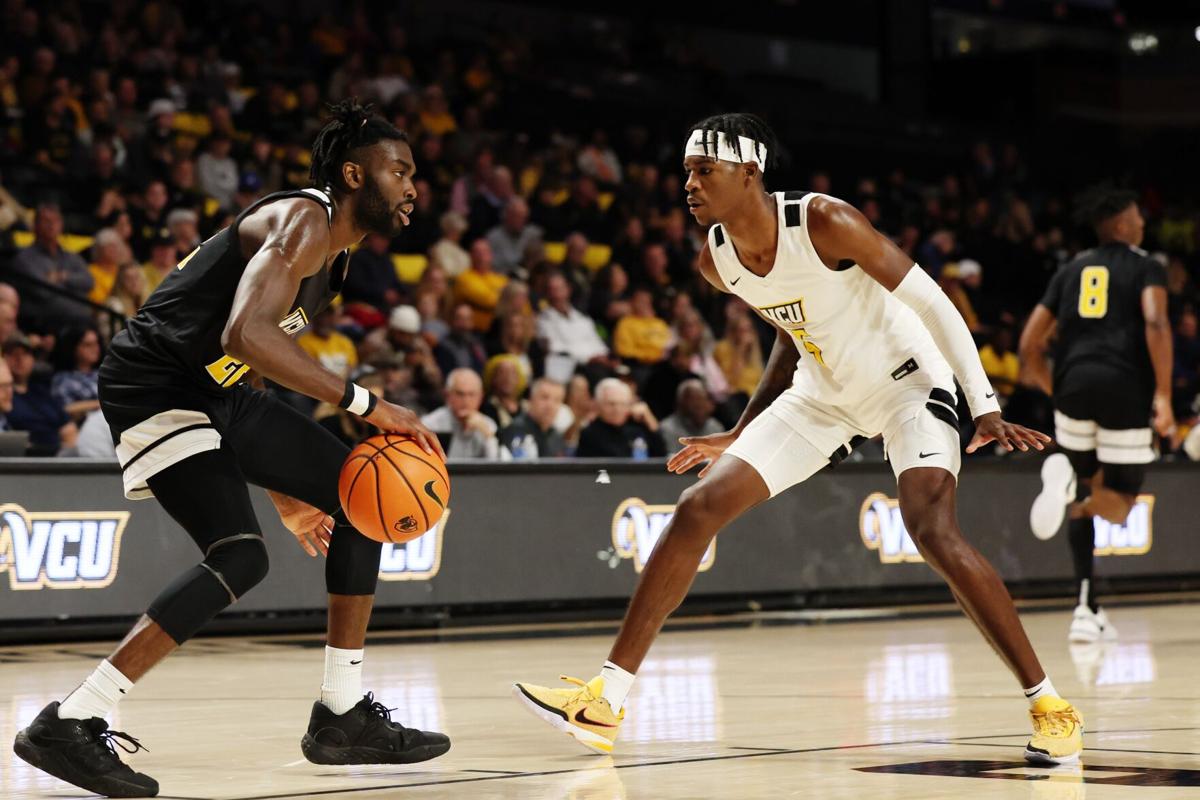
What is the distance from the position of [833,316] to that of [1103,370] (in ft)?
14.5

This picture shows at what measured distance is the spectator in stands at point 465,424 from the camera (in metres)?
10.9

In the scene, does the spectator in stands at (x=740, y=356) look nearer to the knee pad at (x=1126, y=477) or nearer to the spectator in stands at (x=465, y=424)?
the spectator in stands at (x=465, y=424)

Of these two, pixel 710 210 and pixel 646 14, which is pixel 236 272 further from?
pixel 646 14

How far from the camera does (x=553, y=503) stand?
10.2m

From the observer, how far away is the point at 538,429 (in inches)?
452

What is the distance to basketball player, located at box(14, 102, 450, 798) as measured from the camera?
4.59 m

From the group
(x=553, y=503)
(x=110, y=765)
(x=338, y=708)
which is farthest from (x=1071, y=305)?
(x=110, y=765)

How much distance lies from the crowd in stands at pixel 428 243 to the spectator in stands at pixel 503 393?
0.07 ft

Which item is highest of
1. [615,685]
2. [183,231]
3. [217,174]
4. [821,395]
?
[217,174]

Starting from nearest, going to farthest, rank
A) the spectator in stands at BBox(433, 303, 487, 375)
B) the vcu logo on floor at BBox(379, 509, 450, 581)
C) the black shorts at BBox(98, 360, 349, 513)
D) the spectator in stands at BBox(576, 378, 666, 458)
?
the black shorts at BBox(98, 360, 349, 513), the vcu logo on floor at BBox(379, 509, 450, 581), the spectator in stands at BBox(576, 378, 666, 458), the spectator in stands at BBox(433, 303, 487, 375)

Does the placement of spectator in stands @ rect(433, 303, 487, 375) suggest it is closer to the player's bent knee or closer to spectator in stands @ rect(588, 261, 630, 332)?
spectator in stands @ rect(588, 261, 630, 332)

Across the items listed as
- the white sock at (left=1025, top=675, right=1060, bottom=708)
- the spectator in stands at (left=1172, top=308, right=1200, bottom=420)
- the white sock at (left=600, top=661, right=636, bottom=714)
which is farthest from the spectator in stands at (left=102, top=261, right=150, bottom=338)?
the spectator in stands at (left=1172, top=308, right=1200, bottom=420)

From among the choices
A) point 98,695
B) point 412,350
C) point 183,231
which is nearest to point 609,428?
point 412,350

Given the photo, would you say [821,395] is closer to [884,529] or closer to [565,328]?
[884,529]
